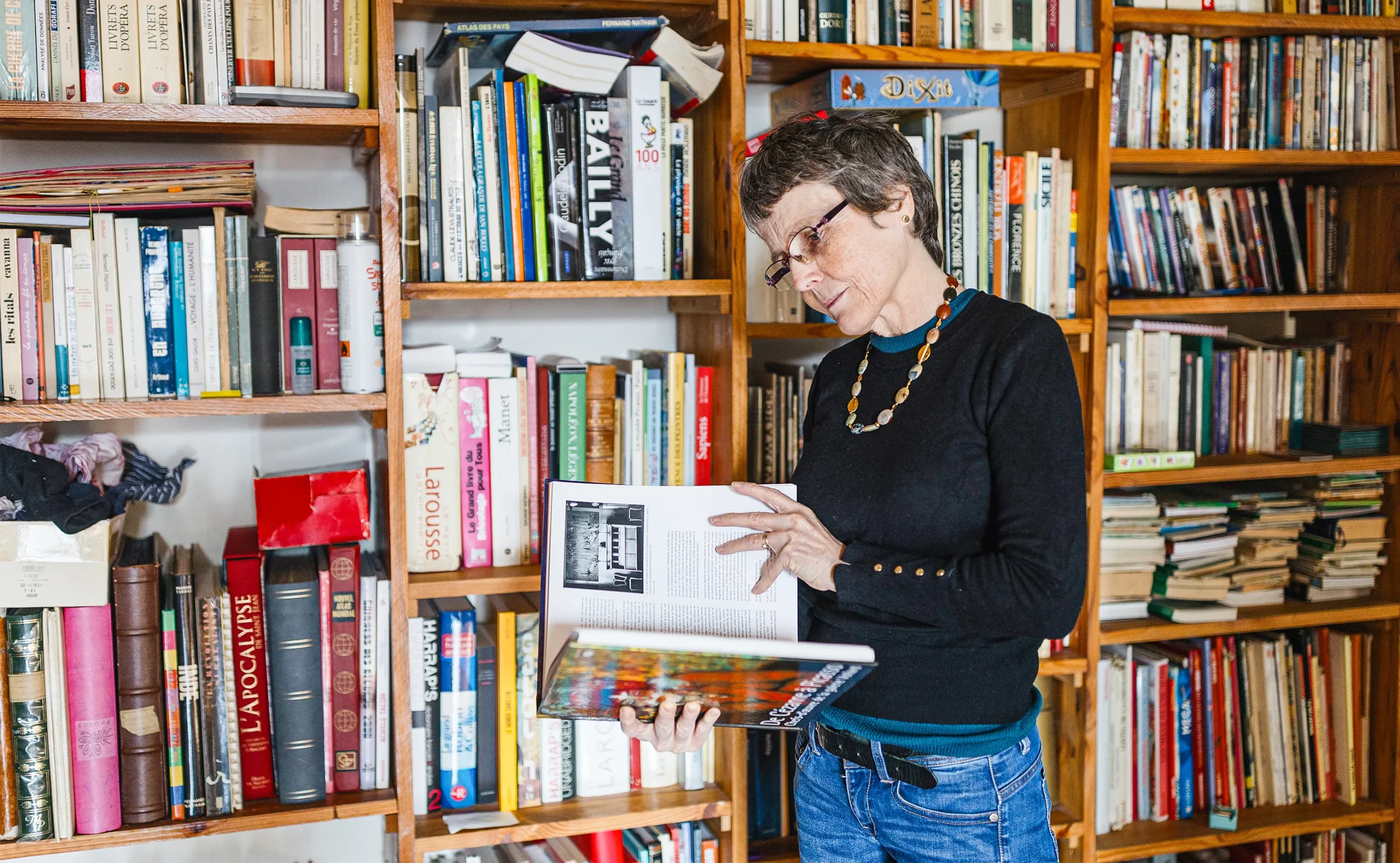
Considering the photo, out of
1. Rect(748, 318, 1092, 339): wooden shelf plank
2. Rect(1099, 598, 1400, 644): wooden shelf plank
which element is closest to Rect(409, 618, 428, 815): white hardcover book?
Rect(748, 318, 1092, 339): wooden shelf plank

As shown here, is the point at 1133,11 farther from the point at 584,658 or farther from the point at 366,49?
the point at 584,658

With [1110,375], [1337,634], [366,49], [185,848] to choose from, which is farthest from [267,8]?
[1337,634]

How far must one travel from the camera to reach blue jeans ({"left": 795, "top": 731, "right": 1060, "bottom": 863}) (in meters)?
1.21

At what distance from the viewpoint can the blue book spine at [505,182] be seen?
1.56m

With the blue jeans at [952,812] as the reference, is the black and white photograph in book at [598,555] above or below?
above

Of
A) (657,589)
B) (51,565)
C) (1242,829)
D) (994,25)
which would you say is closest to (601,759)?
(657,589)

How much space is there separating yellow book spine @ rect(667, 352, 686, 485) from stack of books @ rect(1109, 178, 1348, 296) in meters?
0.84

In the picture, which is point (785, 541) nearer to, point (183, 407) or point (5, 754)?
point (183, 407)

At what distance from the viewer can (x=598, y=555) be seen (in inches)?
48.6

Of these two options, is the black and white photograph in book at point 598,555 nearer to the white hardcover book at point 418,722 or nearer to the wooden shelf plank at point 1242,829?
the white hardcover book at point 418,722

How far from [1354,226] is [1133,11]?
653 mm

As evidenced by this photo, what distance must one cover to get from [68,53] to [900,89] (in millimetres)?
1173

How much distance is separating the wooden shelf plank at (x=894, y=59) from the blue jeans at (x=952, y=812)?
100 centimetres

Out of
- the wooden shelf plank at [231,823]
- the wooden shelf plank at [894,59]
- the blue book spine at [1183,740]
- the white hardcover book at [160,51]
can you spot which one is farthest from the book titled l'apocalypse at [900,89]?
the wooden shelf plank at [231,823]
